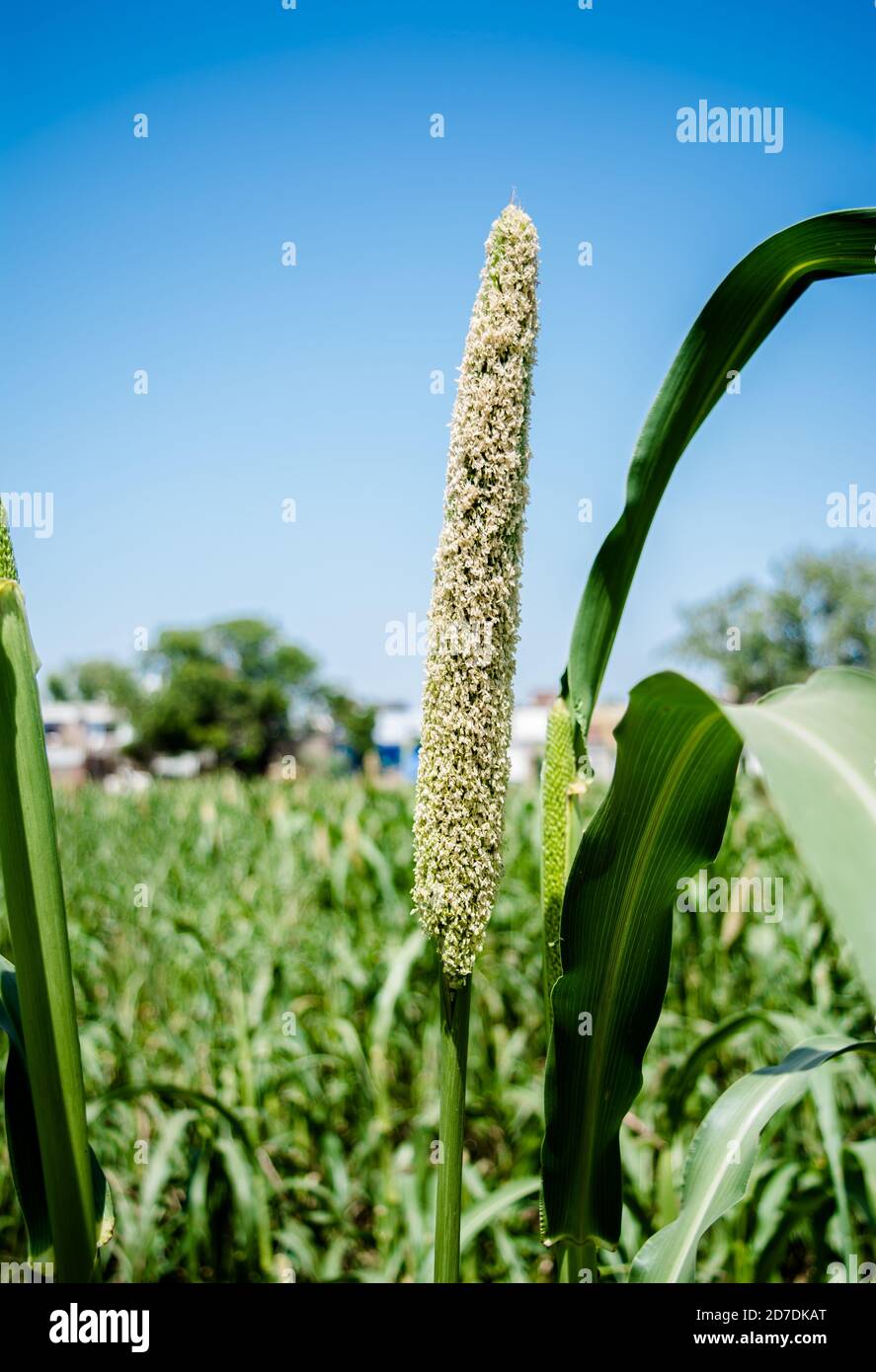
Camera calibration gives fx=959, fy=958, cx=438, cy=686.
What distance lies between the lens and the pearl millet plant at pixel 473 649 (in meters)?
1.18

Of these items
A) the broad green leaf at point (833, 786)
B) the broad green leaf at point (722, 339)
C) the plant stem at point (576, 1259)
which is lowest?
the plant stem at point (576, 1259)

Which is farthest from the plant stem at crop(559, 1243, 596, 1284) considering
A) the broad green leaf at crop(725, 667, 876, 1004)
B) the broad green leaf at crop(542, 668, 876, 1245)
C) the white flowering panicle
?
the broad green leaf at crop(725, 667, 876, 1004)

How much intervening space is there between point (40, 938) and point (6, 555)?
43cm

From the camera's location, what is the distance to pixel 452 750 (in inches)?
46.9

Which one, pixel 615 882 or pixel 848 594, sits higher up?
pixel 848 594

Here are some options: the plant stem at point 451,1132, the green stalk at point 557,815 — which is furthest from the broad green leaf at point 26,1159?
the green stalk at point 557,815

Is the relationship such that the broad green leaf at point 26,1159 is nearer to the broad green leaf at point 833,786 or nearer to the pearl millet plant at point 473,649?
the pearl millet plant at point 473,649

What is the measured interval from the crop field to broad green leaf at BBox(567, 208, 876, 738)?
4.29ft

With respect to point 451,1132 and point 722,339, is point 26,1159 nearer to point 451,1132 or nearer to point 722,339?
point 451,1132

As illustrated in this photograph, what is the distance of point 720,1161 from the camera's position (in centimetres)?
147

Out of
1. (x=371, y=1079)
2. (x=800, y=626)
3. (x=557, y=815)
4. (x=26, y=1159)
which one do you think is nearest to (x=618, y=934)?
(x=557, y=815)

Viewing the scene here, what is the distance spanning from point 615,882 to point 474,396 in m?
0.66
